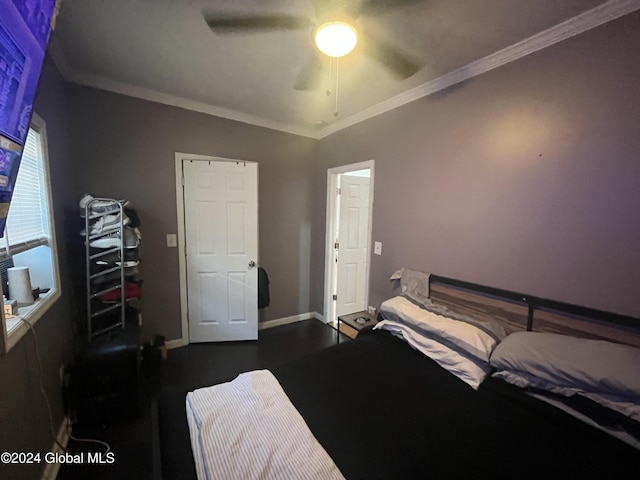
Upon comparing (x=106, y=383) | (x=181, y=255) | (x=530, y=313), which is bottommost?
(x=106, y=383)

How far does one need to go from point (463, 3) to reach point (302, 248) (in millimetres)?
2717

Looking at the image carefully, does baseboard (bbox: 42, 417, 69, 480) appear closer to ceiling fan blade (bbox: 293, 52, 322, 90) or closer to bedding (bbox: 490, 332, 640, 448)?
bedding (bbox: 490, 332, 640, 448)

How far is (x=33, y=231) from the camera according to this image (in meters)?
1.64

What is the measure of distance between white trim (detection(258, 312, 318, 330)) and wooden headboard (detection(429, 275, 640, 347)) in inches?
75.9

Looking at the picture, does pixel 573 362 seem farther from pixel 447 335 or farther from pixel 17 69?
pixel 17 69

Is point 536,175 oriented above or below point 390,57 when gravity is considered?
below

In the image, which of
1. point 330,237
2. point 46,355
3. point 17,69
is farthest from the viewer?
point 330,237

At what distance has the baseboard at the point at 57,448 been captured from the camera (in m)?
1.43

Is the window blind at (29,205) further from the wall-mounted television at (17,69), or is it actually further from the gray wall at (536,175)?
the gray wall at (536,175)

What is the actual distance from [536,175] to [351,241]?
2128mm

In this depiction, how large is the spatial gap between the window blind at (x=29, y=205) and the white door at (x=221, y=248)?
1068mm

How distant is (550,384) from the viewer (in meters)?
1.24

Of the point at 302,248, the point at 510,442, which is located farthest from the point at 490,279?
the point at 302,248

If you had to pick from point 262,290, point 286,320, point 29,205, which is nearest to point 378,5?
point 29,205
